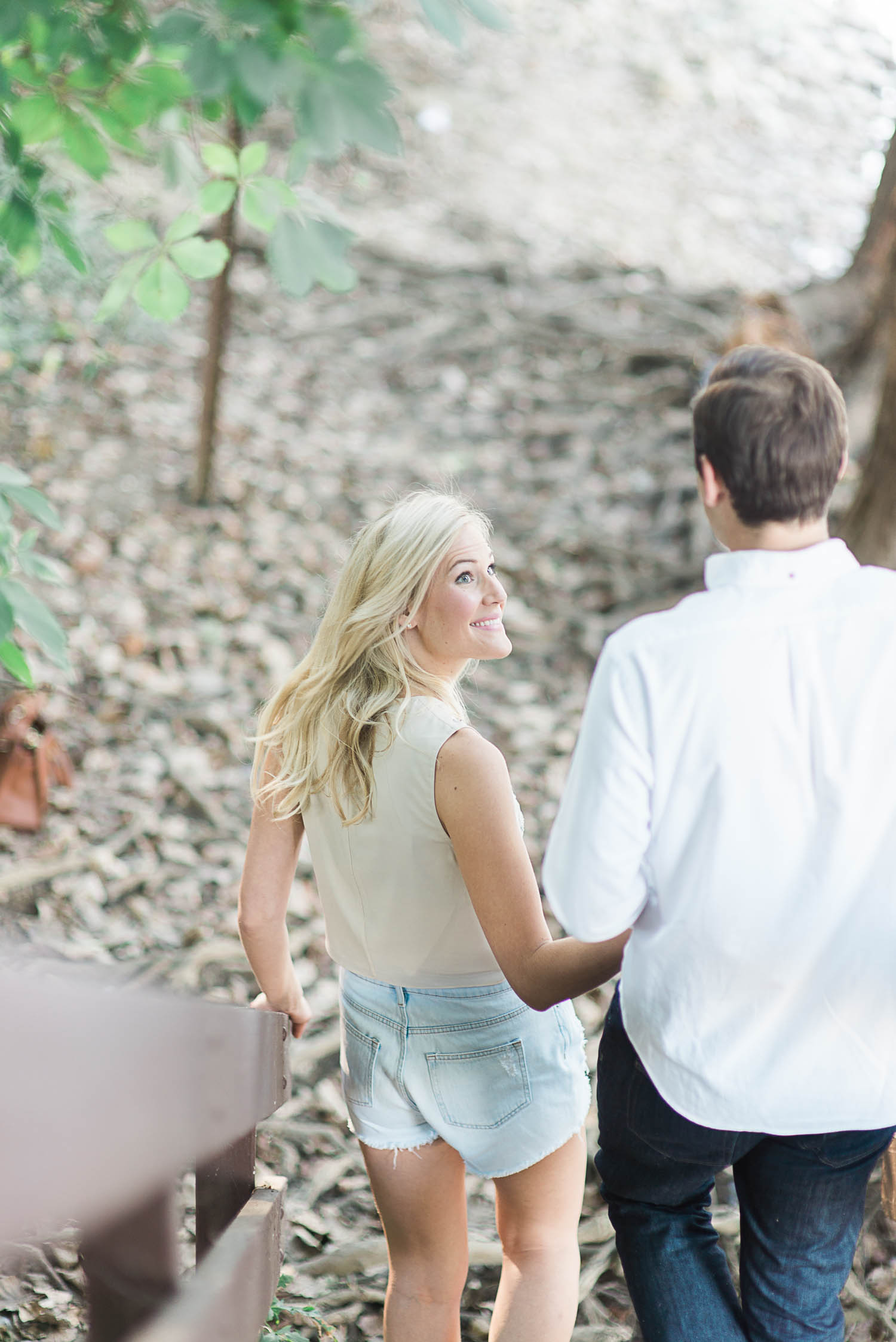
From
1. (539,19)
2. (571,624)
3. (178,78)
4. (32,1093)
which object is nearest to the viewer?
(32,1093)

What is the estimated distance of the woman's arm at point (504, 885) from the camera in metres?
1.53

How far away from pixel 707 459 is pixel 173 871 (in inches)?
112

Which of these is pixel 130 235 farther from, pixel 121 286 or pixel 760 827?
pixel 760 827

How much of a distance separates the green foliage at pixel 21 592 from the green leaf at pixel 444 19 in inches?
42.3

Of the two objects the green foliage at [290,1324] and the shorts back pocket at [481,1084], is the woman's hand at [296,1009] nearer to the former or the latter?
the shorts back pocket at [481,1084]

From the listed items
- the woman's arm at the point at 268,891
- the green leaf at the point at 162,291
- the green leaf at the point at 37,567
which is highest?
the green leaf at the point at 162,291

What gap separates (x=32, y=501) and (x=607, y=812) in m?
1.27

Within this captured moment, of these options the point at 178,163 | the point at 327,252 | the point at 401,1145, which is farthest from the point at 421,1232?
the point at 178,163

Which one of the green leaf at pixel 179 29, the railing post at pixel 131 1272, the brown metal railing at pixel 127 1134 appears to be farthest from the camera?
Result: the green leaf at pixel 179 29

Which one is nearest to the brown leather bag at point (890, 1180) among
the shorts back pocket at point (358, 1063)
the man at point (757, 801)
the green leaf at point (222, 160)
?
the man at point (757, 801)

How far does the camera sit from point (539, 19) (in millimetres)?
12352

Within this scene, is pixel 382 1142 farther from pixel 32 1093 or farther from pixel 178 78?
pixel 178 78

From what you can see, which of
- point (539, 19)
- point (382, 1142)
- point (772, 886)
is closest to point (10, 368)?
point (382, 1142)

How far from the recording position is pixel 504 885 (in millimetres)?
1587
